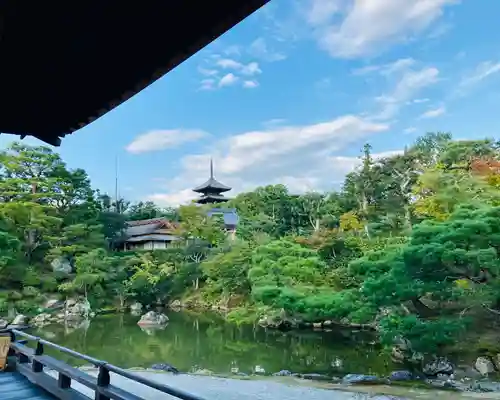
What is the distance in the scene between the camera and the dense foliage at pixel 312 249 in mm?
7711

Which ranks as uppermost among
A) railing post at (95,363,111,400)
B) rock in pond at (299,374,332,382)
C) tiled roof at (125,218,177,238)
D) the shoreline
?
tiled roof at (125,218,177,238)

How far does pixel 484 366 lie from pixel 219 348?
5.53 metres

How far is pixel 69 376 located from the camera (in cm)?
328

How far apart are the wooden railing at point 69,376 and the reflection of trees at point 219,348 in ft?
15.1

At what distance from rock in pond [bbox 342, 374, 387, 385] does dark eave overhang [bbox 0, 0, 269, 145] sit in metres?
6.00

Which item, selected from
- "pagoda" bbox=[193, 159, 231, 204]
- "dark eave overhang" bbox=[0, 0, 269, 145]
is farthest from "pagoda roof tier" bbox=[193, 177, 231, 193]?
"dark eave overhang" bbox=[0, 0, 269, 145]

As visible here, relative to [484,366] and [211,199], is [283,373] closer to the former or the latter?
[484,366]

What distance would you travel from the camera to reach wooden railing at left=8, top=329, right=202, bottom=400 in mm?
2443

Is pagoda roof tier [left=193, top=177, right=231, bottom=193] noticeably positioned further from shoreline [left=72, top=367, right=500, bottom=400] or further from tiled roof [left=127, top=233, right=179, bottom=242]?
shoreline [left=72, top=367, right=500, bottom=400]

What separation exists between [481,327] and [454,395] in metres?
2.52

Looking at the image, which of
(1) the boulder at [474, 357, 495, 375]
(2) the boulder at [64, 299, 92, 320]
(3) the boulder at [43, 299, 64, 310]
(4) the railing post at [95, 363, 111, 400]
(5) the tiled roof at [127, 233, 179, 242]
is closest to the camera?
(4) the railing post at [95, 363, 111, 400]

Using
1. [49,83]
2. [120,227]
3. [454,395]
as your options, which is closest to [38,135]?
[49,83]

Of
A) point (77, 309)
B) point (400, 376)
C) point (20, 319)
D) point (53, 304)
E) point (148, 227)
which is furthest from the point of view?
point (148, 227)

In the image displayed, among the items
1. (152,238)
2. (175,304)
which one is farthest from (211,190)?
(175,304)
